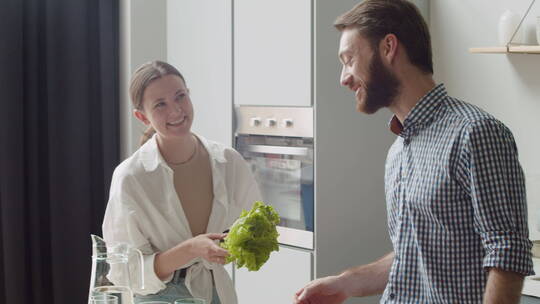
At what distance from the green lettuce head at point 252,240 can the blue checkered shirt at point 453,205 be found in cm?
31

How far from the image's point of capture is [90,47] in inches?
179

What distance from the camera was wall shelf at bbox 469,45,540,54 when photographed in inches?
125

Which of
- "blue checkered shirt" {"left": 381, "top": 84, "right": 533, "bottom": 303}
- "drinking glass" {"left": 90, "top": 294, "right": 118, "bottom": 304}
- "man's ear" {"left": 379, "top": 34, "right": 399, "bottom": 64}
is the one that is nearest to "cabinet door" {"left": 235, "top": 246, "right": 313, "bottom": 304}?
"blue checkered shirt" {"left": 381, "top": 84, "right": 533, "bottom": 303}

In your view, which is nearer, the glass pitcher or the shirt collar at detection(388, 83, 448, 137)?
the glass pitcher

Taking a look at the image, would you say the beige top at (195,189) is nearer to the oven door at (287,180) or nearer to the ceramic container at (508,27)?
the oven door at (287,180)

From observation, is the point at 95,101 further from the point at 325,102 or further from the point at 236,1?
the point at 325,102

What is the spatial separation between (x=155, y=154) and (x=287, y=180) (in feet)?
4.64

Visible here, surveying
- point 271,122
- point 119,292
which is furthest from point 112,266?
point 271,122

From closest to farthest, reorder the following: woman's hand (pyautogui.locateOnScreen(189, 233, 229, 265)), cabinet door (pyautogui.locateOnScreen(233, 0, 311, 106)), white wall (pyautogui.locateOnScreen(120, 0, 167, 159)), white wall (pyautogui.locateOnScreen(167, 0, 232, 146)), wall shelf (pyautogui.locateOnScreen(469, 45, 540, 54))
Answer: woman's hand (pyautogui.locateOnScreen(189, 233, 229, 265)) < wall shelf (pyautogui.locateOnScreen(469, 45, 540, 54)) < cabinet door (pyautogui.locateOnScreen(233, 0, 311, 106)) < white wall (pyautogui.locateOnScreen(167, 0, 232, 146)) < white wall (pyautogui.locateOnScreen(120, 0, 167, 159))

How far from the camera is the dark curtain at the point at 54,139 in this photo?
13.8 feet

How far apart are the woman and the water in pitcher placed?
79cm

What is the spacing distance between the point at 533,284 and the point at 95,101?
8.92 ft

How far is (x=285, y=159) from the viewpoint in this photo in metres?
3.82

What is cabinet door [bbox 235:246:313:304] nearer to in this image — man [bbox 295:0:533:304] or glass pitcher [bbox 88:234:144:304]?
man [bbox 295:0:533:304]
